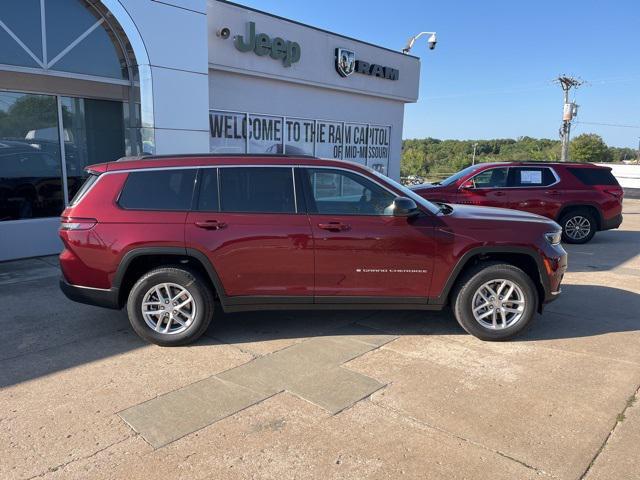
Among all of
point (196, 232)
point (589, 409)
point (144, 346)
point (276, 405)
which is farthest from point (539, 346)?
point (144, 346)

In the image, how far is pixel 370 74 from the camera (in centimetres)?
1447

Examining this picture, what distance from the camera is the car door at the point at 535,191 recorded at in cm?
1017

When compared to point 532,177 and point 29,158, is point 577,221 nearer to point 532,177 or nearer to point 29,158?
point 532,177

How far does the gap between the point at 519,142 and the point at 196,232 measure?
9502 centimetres

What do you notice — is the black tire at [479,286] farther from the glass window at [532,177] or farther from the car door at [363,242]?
the glass window at [532,177]

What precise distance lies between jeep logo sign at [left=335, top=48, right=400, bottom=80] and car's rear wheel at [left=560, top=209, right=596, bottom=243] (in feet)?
22.5

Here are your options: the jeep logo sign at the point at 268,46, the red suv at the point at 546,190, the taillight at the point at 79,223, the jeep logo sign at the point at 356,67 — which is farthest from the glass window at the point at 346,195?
the jeep logo sign at the point at 356,67

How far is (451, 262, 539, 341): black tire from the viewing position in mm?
4629

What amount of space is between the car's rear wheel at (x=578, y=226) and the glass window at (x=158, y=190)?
27.9 ft

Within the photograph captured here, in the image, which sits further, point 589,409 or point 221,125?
point 221,125

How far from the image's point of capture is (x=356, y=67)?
13.9 metres

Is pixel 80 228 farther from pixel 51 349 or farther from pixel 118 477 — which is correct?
pixel 118 477

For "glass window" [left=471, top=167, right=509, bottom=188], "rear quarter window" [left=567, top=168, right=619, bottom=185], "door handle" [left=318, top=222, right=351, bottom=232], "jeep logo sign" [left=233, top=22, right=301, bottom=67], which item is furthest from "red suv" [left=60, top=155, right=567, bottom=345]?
"jeep logo sign" [left=233, top=22, right=301, bottom=67]

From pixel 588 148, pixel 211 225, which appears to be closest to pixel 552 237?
pixel 211 225
